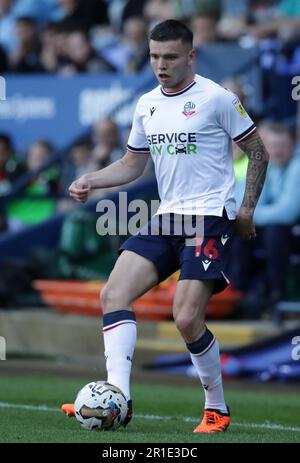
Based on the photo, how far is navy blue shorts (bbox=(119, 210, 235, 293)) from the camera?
777 centimetres

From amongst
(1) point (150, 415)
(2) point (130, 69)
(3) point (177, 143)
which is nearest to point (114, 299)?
(3) point (177, 143)

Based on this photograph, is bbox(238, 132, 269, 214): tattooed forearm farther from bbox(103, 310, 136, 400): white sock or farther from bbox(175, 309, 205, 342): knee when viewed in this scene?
bbox(103, 310, 136, 400): white sock

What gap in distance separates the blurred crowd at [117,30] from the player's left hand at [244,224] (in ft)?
24.9

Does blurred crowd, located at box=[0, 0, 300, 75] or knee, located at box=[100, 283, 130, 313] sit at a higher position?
blurred crowd, located at box=[0, 0, 300, 75]

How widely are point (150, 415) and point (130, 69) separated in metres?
8.55

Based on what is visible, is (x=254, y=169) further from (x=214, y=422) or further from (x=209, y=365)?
(x=214, y=422)

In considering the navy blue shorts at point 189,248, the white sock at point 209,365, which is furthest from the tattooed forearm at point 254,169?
the white sock at point 209,365

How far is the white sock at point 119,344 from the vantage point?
7.67m

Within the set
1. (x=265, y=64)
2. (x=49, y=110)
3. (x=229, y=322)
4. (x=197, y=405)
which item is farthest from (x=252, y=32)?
(x=197, y=405)

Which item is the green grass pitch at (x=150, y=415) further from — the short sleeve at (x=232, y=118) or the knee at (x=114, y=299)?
the short sleeve at (x=232, y=118)

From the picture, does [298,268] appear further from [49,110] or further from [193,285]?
[193,285]

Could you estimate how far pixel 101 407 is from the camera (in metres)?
7.41

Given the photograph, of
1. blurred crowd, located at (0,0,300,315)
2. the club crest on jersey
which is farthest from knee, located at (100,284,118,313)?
blurred crowd, located at (0,0,300,315)

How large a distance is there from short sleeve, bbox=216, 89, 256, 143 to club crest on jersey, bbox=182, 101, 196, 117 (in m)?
0.15
